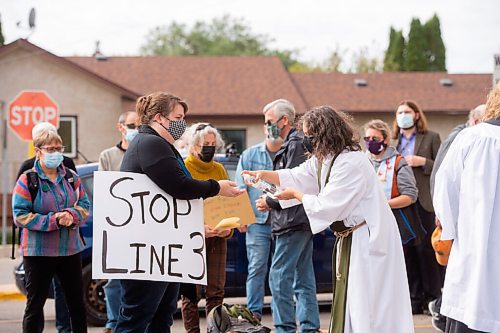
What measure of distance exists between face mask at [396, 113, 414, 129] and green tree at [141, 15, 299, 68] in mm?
59407

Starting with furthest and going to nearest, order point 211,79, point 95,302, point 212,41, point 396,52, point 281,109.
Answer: point 212,41
point 396,52
point 211,79
point 95,302
point 281,109

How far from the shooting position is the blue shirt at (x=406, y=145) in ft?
34.5

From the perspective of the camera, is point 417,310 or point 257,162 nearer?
point 257,162

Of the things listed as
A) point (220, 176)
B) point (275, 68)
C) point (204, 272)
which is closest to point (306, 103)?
point (275, 68)

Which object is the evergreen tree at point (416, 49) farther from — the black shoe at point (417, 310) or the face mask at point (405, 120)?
the black shoe at point (417, 310)

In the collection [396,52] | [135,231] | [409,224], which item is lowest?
[409,224]

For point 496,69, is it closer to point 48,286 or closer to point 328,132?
point 328,132

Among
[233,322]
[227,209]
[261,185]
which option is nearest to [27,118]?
[227,209]

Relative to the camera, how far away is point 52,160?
7.51 metres

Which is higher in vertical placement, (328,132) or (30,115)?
(30,115)

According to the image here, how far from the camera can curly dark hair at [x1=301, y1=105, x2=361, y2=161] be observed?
6191mm

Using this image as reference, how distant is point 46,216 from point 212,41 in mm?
66506

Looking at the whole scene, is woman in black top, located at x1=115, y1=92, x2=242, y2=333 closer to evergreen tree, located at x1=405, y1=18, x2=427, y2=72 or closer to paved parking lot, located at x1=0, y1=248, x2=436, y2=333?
paved parking lot, located at x1=0, y1=248, x2=436, y2=333

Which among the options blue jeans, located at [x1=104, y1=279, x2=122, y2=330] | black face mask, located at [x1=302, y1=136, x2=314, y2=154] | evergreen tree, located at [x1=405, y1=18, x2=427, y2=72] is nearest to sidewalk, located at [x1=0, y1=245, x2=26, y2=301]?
blue jeans, located at [x1=104, y1=279, x2=122, y2=330]
